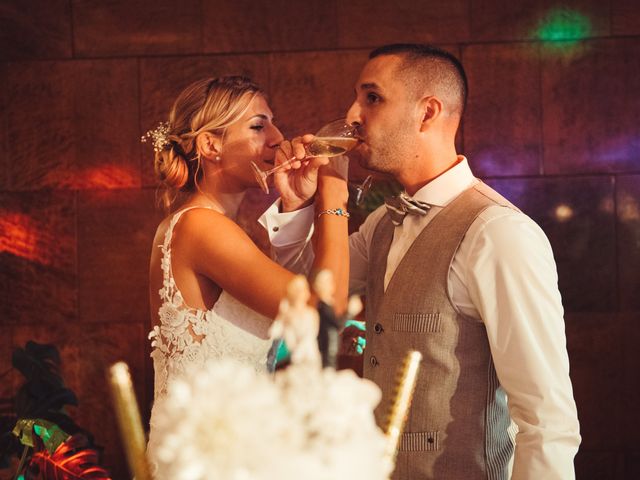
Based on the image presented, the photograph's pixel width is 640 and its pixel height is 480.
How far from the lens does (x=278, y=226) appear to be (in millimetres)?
2430

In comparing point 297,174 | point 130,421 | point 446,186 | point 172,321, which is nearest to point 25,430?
point 172,321

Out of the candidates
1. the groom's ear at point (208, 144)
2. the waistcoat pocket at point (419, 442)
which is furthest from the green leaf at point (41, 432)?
the waistcoat pocket at point (419, 442)

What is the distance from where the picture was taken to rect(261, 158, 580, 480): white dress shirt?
69.6 inches

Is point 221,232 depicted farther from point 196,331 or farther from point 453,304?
point 453,304

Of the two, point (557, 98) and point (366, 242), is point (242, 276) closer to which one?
point (366, 242)

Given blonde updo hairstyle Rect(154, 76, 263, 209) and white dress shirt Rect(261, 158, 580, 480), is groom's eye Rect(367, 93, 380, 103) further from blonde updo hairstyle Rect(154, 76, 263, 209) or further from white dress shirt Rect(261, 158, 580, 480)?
white dress shirt Rect(261, 158, 580, 480)

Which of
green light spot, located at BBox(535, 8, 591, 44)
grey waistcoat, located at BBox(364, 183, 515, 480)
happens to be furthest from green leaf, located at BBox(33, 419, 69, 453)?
green light spot, located at BBox(535, 8, 591, 44)

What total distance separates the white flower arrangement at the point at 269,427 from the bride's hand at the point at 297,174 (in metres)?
1.57

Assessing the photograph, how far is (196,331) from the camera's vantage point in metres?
2.28

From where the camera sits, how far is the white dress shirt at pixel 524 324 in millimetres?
1768

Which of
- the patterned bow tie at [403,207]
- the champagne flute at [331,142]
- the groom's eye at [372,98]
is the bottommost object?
the patterned bow tie at [403,207]

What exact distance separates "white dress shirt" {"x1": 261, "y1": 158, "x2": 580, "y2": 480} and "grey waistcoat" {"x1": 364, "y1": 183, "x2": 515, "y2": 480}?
0.05 metres

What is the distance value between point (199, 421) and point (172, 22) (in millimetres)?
3644

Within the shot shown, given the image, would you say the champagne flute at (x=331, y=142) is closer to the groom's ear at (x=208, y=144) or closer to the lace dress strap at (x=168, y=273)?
the groom's ear at (x=208, y=144)
